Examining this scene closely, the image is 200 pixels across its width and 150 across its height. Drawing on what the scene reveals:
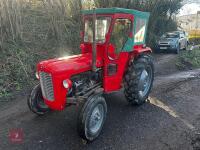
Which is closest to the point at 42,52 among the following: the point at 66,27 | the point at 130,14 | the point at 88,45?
the point at 66,27

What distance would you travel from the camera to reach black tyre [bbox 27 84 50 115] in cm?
Answer: 479

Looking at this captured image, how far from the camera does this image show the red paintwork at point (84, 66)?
4.08 meters

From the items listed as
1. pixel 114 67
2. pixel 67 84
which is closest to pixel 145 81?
pixel 114 67

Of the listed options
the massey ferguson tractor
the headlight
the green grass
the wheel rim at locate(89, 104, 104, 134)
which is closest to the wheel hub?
the massey ferguson tractor

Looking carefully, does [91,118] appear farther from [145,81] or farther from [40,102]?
[145,81]

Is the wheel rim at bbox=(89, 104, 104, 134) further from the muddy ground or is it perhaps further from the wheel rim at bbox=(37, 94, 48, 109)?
the wheel rim at bbox=(37, 94, 48, 109)

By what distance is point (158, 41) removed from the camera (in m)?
15.0

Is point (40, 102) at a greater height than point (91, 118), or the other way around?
point (91, 118)

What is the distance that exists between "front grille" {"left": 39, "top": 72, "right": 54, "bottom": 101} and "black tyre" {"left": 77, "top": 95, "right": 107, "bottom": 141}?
0.71m

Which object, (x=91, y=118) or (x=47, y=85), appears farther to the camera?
(x=47, y=85)

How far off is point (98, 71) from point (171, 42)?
10.9m

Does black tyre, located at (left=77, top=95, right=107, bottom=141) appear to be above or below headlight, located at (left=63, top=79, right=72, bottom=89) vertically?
below

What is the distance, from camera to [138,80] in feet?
16.9

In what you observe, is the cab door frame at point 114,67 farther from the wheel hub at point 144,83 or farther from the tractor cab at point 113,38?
the wheel hub at point 144,83
